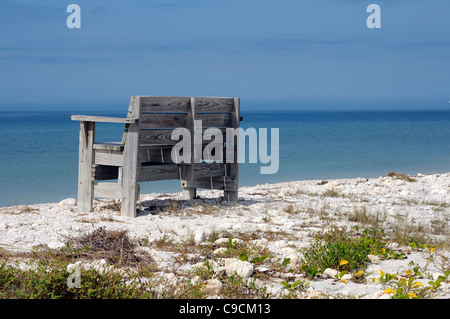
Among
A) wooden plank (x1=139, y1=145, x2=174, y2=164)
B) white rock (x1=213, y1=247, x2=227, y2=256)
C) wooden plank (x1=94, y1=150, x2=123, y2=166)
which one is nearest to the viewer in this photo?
white rock (x1=213, y1=247, x2=227, y2=256)

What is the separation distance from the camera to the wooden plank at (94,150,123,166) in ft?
27.7

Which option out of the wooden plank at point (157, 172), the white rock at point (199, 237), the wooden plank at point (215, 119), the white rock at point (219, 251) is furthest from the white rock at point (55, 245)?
the wooden plank at point (215, 119)

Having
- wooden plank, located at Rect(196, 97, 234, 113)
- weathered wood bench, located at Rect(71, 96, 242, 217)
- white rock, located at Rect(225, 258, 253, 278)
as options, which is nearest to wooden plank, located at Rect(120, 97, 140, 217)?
weathered wood bench, located at Rect(71, 96, 242, 217)

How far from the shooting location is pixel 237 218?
26.7 ft

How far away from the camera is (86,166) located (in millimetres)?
8812

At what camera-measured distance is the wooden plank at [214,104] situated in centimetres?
922

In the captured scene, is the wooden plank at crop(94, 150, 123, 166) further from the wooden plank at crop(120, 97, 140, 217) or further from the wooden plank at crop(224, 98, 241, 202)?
the wooden plank at crop(224, 98, 241, 202)

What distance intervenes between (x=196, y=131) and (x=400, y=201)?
4259 millimetres

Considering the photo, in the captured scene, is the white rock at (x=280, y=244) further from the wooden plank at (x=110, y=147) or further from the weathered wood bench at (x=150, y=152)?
the wooden plank at (x=110, y=147)

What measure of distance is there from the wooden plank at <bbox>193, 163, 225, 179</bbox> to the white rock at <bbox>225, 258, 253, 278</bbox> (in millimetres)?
4359
